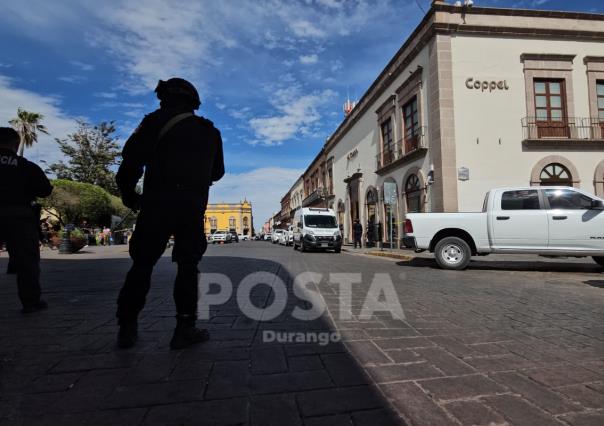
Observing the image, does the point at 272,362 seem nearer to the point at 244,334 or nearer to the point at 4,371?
the point at 244,334

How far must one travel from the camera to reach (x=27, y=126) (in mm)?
40156

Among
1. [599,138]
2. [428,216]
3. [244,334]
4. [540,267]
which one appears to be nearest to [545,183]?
[599,138]

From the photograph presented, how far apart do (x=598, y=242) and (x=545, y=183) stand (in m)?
8.96

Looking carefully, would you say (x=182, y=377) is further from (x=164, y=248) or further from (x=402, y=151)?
(x=402, y=151)

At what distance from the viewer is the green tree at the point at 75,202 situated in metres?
33.1

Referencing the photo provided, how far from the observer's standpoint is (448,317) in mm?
3797

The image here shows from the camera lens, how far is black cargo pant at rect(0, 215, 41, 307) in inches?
150

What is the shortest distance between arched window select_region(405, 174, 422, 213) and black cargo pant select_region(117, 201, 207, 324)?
50.7 ft

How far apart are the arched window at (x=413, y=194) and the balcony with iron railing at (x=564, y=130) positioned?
15.1ft

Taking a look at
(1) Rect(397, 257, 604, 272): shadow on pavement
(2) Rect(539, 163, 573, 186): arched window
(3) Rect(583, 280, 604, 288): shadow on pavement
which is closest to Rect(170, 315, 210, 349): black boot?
(3) Rect(583, 280, 604, 288): shadow on pavement

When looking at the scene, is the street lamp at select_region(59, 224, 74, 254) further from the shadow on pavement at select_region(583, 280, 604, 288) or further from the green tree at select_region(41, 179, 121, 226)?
the shadow on pavement at select_region(583, 280, 604, 288)

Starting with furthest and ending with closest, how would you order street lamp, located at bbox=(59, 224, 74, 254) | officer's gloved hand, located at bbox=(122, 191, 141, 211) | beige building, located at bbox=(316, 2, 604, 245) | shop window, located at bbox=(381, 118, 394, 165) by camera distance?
shop window, located at bbox=(381, 118, 394, 165)
street lamp, located at bbox=(59, 224, 74, 254)
beige building, located at bbox=(316, 2, 604, 245)
officer's gloved hand, located at bbox=(122, 191, 141, 211)

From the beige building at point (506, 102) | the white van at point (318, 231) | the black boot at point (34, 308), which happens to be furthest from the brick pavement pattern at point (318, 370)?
the white van at point (318, 231)

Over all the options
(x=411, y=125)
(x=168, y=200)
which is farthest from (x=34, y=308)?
(x=411, y=125)
